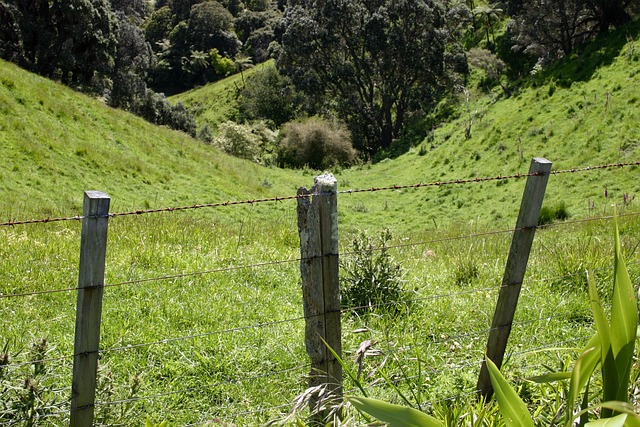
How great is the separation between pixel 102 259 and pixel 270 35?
66088 millimetres

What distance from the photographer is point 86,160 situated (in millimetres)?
18812

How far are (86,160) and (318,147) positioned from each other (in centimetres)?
1899

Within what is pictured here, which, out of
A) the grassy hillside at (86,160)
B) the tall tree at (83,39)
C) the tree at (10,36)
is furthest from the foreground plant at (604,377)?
the tall tree at (83,39)

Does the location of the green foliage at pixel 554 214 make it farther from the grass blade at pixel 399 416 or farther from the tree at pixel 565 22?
the tree at pixel 565 22

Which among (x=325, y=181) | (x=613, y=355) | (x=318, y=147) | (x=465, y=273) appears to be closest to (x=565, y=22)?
(x=318, y=147)

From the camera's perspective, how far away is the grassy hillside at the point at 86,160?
1591 centimetres

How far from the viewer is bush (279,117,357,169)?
3606 centimetres

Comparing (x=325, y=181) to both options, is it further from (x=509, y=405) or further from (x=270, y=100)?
(x=270, y=100)

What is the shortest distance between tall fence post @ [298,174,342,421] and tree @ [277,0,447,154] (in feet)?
111

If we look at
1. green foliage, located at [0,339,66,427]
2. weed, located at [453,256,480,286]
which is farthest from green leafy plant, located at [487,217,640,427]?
weed, located at [453,256,480,286]

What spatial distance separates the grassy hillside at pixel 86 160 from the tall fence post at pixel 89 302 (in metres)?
9.16

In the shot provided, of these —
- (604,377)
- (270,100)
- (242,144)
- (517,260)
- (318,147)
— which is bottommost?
(604,377)

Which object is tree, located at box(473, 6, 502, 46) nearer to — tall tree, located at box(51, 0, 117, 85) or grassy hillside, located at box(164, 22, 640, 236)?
grassy hillside, located at box(164, 22, 640, 236)

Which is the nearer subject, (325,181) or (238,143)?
(325,181)
